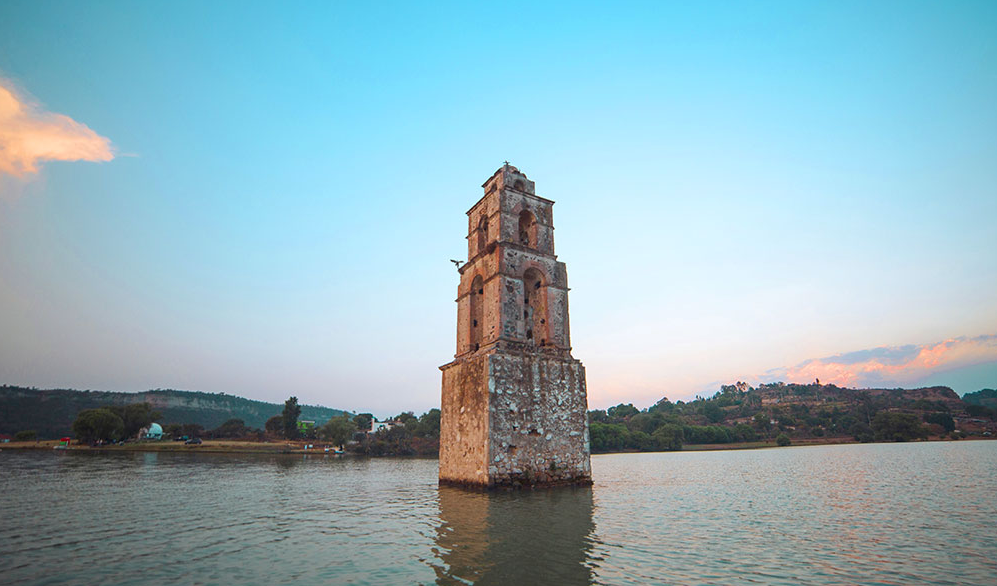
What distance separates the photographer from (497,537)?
948cm

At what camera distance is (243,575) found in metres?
6.95

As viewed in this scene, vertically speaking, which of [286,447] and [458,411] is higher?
[458,411]

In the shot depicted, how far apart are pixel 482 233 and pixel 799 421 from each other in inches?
5097

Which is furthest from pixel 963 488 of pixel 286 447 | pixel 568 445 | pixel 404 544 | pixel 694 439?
pixel 694 439

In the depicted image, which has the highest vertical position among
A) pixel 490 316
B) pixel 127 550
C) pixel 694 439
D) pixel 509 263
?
pixel 509 263

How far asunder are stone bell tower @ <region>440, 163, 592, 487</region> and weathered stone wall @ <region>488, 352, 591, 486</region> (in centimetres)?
4

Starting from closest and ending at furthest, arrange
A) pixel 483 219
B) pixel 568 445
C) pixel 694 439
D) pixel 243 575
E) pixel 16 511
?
pixel 243 575 → pixel 16 511 → pixel 568 445 → pixel 483 219 → pixel 694 439

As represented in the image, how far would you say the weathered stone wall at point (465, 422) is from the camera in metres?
17.4

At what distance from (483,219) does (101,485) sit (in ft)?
68.9

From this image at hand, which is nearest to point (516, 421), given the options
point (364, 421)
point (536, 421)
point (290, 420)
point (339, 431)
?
point (536, 421)

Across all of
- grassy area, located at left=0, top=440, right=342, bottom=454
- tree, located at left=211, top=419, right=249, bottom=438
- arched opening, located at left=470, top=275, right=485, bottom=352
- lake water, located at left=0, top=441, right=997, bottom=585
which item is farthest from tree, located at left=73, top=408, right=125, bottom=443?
arched opening, located at left=470, top=275, right=485, bottom=352

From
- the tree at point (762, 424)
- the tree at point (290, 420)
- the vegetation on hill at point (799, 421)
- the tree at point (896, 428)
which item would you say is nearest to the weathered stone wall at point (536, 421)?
the vegetation on hill at point (799, 421)

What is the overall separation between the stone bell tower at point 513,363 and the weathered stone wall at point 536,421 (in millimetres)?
40

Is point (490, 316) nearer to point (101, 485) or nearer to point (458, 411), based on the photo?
point (458, 411)
